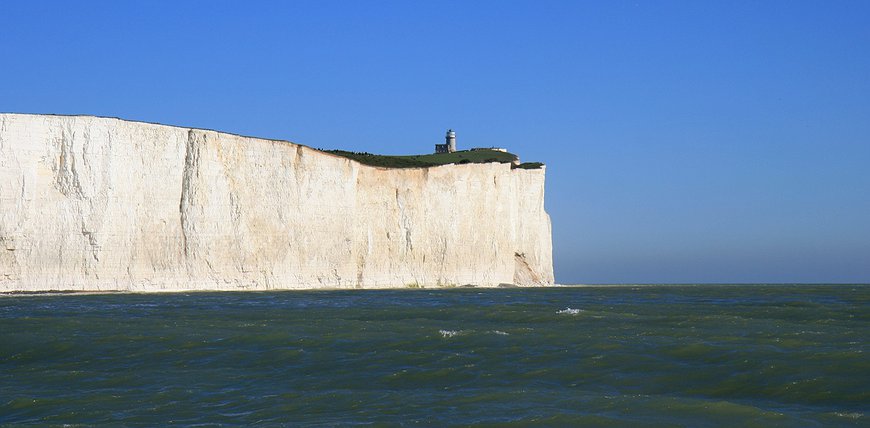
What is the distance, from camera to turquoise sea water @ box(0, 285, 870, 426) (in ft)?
25.0

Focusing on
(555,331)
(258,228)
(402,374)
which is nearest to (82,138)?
(258,228)

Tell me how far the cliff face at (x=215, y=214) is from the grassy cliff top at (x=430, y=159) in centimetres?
122

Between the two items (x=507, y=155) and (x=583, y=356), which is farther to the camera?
(x=507, y=155)

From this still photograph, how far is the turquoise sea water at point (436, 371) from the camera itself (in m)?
7.62

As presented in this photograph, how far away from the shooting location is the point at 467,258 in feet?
130

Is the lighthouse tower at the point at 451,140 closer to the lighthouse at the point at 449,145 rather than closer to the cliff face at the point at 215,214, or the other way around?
the lighthouse at the point at 449,145

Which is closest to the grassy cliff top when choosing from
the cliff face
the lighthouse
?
the cliff face

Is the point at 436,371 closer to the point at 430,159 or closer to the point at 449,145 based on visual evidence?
the point at 430,159

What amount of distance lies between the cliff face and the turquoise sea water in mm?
12166

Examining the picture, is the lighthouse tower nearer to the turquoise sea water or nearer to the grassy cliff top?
the grassy cliff top

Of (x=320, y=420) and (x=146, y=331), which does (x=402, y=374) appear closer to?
(x=320, y=420)

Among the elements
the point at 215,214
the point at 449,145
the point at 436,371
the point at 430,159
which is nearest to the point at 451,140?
the point at 449,145

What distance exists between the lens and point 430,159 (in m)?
43.9

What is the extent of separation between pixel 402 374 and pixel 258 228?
22.9 meters
